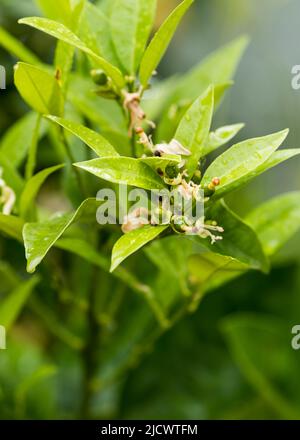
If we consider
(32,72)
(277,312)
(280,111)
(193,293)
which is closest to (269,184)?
(280,111)

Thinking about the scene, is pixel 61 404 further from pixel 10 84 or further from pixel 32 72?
pixel 32 72

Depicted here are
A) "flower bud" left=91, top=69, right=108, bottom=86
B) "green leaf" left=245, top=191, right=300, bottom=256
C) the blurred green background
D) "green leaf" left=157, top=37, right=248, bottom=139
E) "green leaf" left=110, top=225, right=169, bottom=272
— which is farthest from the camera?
the blurred green background

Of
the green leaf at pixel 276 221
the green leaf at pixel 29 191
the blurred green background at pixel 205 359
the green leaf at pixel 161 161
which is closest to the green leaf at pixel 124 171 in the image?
the green leaf at pixel 161 161

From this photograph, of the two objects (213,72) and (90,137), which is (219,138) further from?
(213,72)

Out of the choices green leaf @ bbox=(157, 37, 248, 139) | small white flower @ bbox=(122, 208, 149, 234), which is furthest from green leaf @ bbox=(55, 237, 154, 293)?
green leaf @ bbox=(157, 37, 248, 139)

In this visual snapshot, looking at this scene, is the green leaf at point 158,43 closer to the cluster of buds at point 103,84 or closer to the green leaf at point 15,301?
the cluster of buds at point 103,84

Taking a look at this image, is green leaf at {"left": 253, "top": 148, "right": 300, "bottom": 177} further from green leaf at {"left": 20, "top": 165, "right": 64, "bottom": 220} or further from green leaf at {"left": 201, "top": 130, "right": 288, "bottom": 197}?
green leaf at {"left": 20, "top": 165, "right": 64, "bottom": 220}

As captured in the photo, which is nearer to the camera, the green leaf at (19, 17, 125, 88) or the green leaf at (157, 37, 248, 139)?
the green leaf at (19, 17, 125, 88)
